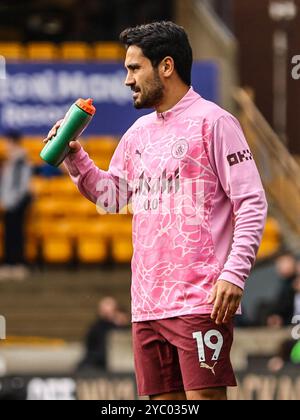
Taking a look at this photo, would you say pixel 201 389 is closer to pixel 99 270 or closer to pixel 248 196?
pixel 248 196

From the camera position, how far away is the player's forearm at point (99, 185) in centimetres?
431

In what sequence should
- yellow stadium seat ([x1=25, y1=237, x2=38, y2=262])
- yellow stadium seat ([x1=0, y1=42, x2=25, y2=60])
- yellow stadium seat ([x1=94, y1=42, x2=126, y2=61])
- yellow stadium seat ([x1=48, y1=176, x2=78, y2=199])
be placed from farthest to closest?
yellow stadium seat ([x1=94, y1=42, x2=126, y2=61]) → yellow stadium seat ([x1=48, y1=176, x2=78, y2=199]) → yellow stadium seat ([x1=0, y1=42, x2=25, y2=60]) → yellow stadium seat ([x1=25, y1=237, x2=38, y2=262])

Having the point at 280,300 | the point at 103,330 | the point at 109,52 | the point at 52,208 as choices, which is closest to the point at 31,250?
the point at 52,208

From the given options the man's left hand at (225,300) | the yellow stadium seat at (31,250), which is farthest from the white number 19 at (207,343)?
the yellow stadium seat at (31,250)

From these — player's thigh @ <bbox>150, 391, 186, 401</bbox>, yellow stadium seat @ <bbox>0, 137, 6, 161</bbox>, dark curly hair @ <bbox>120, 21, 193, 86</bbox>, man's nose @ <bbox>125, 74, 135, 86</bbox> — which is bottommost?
player's thigh @ <bbox>150, 391, 186, 401</bbox>

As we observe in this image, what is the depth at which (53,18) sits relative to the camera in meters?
18.0

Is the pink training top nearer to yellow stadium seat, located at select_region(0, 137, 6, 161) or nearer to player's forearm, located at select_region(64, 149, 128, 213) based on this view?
player's forearm, located at select_region(64, 149, 128, 213)

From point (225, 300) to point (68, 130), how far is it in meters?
0.65

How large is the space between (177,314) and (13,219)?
10218mm

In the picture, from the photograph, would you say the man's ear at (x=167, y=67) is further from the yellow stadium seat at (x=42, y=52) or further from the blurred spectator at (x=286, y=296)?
the yellow stadium seat at (x=42, y=52)

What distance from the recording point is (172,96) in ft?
13.8

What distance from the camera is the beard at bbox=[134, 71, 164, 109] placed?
4.19 metres

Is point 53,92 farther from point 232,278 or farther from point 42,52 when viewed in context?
point 232,278

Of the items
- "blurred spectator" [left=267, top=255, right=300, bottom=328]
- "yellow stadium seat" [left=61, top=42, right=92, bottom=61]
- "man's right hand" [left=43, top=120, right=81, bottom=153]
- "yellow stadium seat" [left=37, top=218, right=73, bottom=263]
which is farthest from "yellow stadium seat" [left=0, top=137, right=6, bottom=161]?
"man's right hand" [left=43, top=120, right=81, bottom=153]
